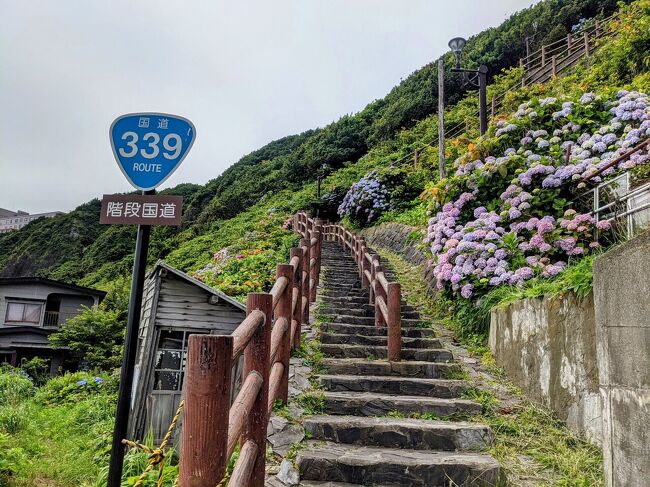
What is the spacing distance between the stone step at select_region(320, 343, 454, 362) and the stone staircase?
1 centimetres

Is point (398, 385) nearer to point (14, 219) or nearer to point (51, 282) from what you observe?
point (51, 282)

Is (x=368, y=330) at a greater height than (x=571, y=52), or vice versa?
(x=571, y=52)

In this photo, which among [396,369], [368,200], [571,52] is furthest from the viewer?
[571,52]

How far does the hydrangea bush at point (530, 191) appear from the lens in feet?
18.9

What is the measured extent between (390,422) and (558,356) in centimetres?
163

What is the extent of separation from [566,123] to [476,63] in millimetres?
22144

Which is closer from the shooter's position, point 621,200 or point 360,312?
point 621,200


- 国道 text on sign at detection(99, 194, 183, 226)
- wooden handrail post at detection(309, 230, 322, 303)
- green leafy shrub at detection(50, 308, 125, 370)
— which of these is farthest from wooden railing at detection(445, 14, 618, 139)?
国道 text on sign at detection(99, 194, 183, 226)

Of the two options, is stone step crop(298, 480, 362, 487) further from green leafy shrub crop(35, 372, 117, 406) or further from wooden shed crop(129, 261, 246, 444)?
green leafy shrub crop(35, 372, 117, 406)

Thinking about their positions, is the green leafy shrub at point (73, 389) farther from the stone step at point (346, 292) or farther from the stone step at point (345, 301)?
the stone step at point (345, 301)

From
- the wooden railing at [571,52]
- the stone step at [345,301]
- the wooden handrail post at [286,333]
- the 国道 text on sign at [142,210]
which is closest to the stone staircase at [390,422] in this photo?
the wooden handrail post at [286,333]

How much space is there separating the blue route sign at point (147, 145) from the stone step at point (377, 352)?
3430 millimetres

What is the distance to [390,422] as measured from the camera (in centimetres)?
393

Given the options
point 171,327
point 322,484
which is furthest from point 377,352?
point 171,327
